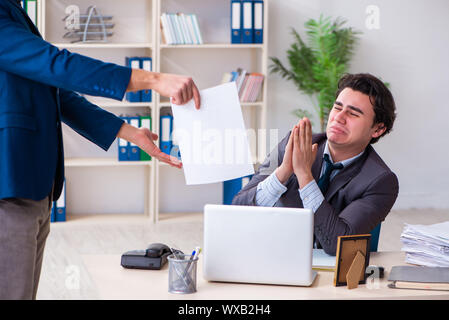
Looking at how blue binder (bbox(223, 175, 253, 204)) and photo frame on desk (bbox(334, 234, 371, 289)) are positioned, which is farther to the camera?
blue binder (bbox(223, 175, 253, 204))

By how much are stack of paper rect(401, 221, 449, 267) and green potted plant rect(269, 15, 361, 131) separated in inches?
128

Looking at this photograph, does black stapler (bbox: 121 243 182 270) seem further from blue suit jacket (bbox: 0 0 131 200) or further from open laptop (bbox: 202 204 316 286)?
blue suit jacket (bbox: 0 0 131 200)

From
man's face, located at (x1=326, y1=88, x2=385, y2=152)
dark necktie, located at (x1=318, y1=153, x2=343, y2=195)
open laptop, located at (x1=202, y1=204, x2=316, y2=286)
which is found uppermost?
man's face, located at (x1=326, y1=88, x2=385, y2=152)

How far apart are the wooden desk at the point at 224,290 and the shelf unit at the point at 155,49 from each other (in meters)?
3.23

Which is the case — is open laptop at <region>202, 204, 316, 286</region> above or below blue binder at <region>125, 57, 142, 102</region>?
below

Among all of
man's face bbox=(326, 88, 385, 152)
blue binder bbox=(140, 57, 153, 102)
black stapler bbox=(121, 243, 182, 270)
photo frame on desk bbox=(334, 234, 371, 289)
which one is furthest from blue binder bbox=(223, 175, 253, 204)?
photo frame on desk bbox=(334, 234, 371, 289)

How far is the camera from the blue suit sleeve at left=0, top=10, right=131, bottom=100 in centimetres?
140

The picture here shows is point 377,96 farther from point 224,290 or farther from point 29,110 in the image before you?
point 29,110

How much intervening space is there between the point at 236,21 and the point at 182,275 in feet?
12.1

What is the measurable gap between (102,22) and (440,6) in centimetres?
301

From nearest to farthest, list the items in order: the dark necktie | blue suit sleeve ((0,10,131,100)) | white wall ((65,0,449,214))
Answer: blue suit sleeve ((0,10,131,100))
the dark necktie
white wall ((65,0,449,214))

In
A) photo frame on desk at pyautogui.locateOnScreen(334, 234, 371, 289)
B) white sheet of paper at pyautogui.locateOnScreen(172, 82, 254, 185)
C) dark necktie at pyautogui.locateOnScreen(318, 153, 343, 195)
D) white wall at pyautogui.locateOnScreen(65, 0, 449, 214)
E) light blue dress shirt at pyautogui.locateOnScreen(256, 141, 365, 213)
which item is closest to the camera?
white sheet of paper at pyautogui.locateOnScreen(172, 82, 254, 185)
